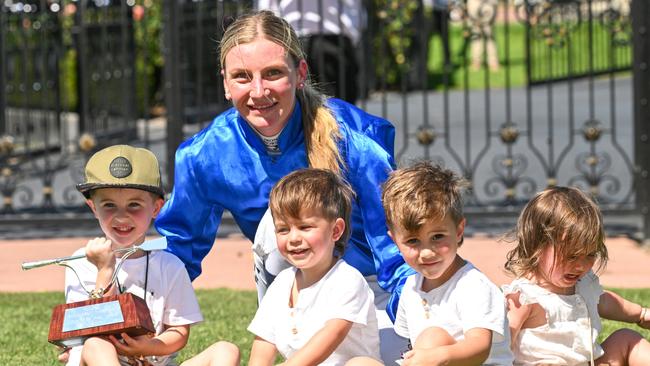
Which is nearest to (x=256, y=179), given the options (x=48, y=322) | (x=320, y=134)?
(x=320, y=134)

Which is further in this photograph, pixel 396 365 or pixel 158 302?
pixel 396 365

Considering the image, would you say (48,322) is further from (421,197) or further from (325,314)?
(421,197)

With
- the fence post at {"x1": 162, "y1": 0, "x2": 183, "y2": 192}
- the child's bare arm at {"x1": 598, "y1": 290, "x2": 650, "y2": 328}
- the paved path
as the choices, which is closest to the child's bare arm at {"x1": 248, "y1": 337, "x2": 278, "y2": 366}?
the child's bare arm at {"x1": 598, "y1": 290, "x2": 650, "y2": 328}

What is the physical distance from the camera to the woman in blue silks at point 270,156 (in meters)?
4.15

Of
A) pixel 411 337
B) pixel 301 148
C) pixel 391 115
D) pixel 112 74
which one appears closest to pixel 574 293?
pixel 411 337

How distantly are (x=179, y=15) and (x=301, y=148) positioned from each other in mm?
4192

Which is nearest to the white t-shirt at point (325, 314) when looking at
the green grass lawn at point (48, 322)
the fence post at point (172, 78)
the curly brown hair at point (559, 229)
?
the curly brown hair at point (559, 229)

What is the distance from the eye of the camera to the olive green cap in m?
3.88

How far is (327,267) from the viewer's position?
3.89 metres

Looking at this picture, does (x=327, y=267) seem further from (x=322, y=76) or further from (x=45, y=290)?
(x=322, y=76)

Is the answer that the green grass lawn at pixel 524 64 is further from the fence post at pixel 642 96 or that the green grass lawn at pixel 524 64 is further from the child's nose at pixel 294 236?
the child's nose at pixel 294 236

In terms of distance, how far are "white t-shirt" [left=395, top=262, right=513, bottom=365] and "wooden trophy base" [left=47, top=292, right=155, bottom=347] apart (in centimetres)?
74

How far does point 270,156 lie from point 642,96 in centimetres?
398

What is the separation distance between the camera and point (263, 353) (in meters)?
3.90
